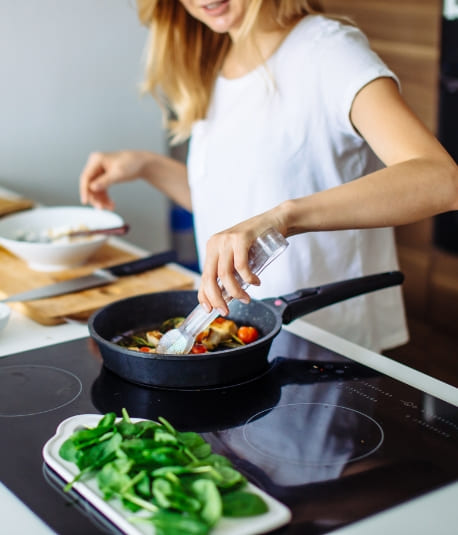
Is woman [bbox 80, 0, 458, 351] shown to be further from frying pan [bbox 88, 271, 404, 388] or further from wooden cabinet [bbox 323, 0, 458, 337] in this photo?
wooden cabinet [bbox 323, 0, 458, 337]

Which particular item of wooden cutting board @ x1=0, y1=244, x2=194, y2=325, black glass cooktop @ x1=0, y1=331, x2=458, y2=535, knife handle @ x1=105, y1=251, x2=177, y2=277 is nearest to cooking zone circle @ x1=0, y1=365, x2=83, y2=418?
black glass cooktop @ x1=0, y1=331, x2=458, y2=535

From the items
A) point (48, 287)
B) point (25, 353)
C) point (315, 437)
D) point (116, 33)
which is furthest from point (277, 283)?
point (116, 33)

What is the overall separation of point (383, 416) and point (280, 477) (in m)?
0.20

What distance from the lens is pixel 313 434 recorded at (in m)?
0.98

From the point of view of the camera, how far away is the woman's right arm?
1791 mm

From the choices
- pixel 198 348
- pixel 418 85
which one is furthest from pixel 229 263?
pixel 418 85

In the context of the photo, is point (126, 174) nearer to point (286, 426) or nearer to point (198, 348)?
point (198, 348)

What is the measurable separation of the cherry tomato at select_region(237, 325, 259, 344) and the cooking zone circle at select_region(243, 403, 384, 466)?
0.20m

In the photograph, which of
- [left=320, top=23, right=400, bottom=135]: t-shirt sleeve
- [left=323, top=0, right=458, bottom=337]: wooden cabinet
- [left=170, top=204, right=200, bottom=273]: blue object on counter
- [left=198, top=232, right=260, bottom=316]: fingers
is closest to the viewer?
[left=198, top=232, right=260, bottom=316]: fingers

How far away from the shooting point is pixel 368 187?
1.14m

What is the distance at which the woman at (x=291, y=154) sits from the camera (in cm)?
114

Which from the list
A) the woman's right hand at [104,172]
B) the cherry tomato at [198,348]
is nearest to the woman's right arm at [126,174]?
the woman's right hand at [104,172]

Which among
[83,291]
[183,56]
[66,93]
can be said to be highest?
[183,56]

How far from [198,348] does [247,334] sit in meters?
0.10
